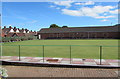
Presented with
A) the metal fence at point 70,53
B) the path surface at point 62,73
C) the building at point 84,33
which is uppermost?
the building at point 84,33

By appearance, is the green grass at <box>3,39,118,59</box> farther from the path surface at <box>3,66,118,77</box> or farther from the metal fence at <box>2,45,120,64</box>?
the path surface at <box>3,66,118,77</box>

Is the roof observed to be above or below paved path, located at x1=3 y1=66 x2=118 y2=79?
above

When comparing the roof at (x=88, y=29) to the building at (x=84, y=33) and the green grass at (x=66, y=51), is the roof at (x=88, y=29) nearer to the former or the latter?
the building at (x=84, y=33)

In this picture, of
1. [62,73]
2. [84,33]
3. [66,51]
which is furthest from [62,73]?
[84,33]

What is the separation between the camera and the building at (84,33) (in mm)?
57631

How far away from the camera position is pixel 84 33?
60.5 metres

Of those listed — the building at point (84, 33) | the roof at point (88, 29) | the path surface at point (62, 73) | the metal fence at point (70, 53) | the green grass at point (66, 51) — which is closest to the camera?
the path surface at point (62, 73)

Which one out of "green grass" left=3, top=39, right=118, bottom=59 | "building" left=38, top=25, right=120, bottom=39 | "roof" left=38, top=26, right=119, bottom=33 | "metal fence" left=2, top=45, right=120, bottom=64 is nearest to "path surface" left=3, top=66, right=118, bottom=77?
"metal fence" left=2, top=45, right=120, bottom=64

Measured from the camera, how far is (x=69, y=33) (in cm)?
6247

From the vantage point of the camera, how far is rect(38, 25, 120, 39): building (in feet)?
189

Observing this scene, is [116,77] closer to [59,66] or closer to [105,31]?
[59,66]

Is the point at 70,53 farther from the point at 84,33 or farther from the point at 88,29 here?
the point at 88,29

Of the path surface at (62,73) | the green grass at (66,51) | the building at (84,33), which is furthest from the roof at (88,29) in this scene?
the path surface at (62,73)

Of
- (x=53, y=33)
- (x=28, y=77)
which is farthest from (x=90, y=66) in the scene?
(x=53, y=33)
